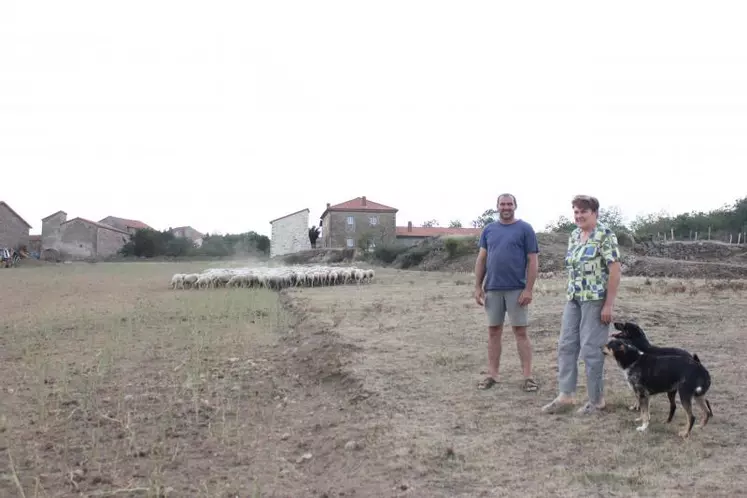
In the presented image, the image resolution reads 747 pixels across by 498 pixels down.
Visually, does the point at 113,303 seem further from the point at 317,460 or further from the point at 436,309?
the point at 317,460

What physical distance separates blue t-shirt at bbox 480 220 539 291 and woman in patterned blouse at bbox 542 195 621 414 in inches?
27.4

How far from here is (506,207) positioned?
538 centimetres

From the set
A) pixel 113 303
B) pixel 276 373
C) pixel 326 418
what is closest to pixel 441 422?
pixel 326 418

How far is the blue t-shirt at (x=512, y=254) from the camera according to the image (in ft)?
17.8

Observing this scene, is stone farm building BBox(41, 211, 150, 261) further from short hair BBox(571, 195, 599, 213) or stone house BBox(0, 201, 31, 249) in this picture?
short hair BBox(571, 195, 599, 213)

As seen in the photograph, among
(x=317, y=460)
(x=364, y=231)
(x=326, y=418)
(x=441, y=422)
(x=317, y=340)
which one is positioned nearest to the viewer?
(x=317, y=460)

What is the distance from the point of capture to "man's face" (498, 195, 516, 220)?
536cm

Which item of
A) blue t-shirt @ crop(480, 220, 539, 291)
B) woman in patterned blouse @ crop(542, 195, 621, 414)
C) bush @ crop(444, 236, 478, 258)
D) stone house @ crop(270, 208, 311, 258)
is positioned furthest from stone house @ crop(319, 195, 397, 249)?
woman in patterned blouse @ crop(542, 195, 621, 414)

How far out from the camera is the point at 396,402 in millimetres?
5297

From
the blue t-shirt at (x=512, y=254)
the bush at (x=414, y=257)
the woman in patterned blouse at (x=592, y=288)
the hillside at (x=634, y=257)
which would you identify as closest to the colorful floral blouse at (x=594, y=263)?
the woman in patterned blouse at (x=592, y=288)

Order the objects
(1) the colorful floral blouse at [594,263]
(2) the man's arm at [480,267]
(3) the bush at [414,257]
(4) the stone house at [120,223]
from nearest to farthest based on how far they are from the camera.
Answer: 1. (1) the colorful floral blouse at [594,263]
2. (2) the man's arm at [480,267]
3. (3) the bush at [414,257]
4. (4) the stone house at [120,223]

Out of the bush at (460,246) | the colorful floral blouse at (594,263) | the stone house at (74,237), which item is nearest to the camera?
the colorful floral blouse at (594,263)

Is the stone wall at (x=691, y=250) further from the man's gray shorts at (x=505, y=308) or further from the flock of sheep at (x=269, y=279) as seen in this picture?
the man's gray shorts at (x=505, y=308)

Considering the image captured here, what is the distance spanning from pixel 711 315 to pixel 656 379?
6.54 metres
